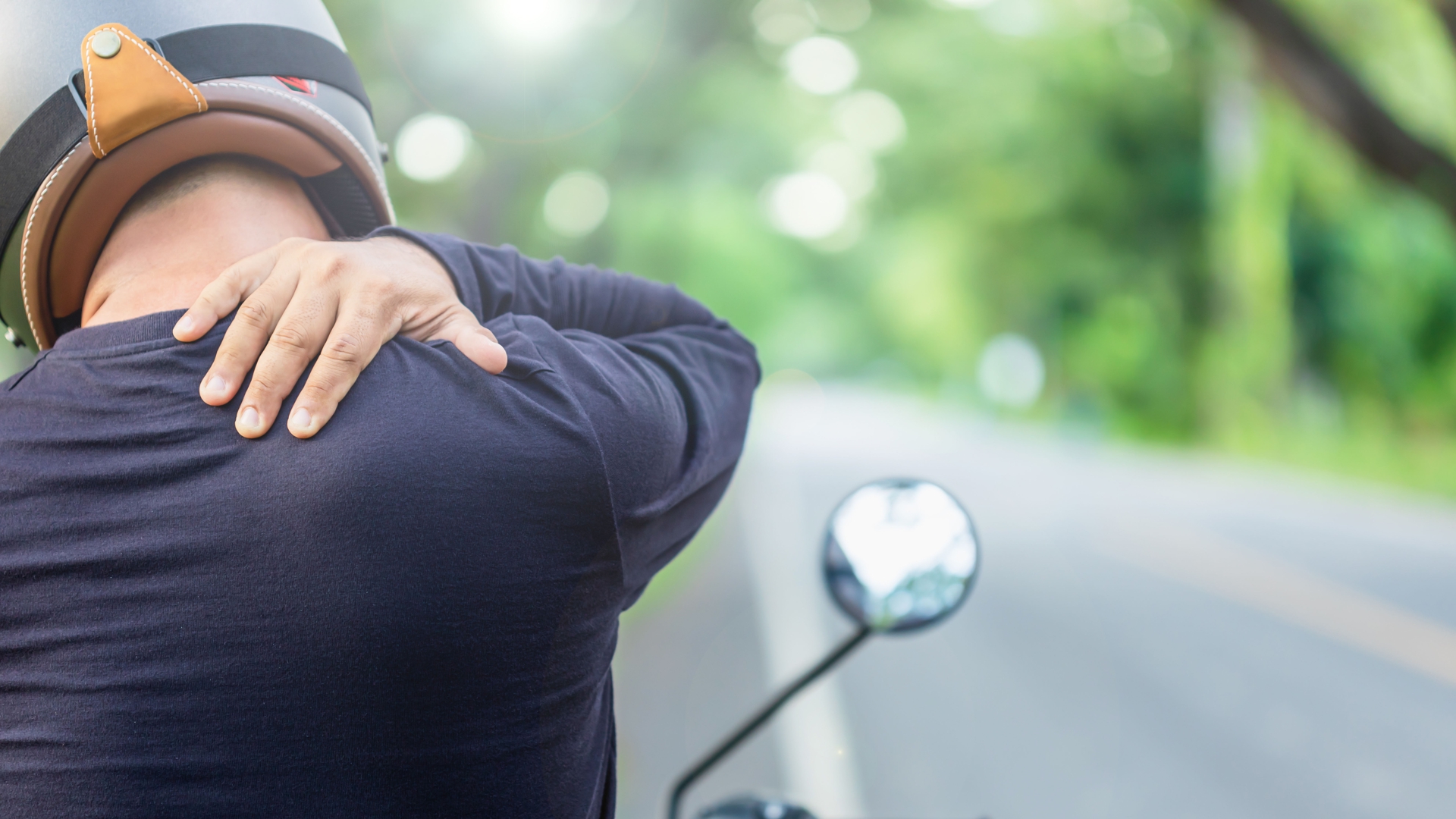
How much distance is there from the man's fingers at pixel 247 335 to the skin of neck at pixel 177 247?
0.16 metres

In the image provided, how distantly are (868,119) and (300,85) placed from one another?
1621cm

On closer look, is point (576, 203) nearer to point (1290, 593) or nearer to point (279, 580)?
point (1290, 593)

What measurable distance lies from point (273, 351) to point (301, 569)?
216 millimetres

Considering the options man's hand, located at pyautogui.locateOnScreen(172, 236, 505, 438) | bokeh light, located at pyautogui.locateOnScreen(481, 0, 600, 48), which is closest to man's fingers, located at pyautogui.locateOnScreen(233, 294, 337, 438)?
man's hand, located at pyautogui.locateOnScreen(172, 236, 505, 438)

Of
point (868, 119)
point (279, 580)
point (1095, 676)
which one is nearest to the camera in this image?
point (279, 580)

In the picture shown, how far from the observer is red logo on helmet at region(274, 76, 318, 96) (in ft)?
4.50

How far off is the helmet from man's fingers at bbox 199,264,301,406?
287mm

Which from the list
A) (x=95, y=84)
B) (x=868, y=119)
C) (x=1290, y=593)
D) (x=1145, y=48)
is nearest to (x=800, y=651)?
(x=1290, y=593)

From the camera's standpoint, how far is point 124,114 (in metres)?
1.20

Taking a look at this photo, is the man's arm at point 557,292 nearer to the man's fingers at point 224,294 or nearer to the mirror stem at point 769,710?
the man's fingers at point 224,294

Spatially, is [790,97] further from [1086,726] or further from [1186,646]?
[1086,726]

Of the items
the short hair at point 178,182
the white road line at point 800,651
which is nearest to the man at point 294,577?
the short hair at point 178,182

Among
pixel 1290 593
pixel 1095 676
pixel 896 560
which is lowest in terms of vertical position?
pixel 1290 593

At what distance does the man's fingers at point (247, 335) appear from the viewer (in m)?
1.02
